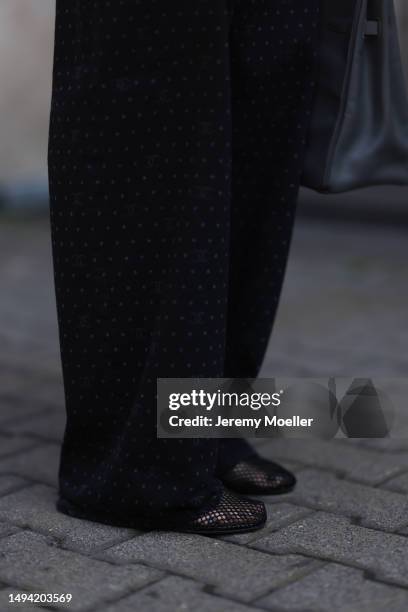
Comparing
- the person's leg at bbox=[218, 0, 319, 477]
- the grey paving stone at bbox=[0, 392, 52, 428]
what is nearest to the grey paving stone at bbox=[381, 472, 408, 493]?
the person's leg at bbox=[218, 0, 319, 477]

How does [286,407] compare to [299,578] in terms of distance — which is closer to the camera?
[299,578]

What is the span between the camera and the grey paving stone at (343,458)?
2408 millimetres

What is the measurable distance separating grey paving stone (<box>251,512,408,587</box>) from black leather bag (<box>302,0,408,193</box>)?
0.64m

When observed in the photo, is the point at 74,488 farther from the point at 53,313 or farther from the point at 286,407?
the point at 53,313

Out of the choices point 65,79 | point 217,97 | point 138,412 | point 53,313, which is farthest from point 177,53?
point 53,313

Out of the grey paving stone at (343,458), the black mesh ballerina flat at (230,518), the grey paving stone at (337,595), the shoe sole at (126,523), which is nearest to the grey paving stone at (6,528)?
the shoe sole at (126,523)

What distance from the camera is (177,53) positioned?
1.90 meters

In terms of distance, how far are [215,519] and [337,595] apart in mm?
338

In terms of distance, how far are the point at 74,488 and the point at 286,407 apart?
2.76 feet

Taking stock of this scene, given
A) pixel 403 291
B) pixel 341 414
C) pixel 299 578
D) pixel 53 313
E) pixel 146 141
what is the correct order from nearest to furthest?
pixel 299 578
pixel 146 141
pixel 341 414
pixel 53 313
pixel 403 291

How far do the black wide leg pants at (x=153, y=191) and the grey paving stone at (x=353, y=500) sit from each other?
0.29 m

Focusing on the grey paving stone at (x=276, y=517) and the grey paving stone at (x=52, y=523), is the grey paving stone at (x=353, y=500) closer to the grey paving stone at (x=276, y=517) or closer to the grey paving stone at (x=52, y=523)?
the grey paving stone at (x=276, y=517)

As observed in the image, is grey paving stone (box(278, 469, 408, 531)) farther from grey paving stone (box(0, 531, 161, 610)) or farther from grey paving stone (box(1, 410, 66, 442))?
grey paving stone (box(1, 410, 66, 442))

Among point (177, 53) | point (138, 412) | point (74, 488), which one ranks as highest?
point (177, 53)
